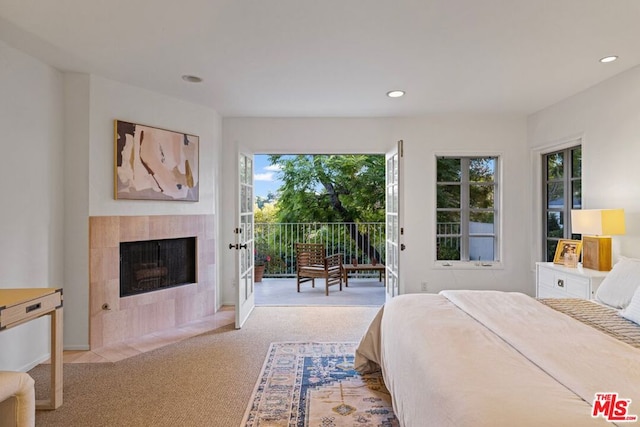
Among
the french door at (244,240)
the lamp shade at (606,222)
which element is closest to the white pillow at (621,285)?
the lamp shade at (606,222)

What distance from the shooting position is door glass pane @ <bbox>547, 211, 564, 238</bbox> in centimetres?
404

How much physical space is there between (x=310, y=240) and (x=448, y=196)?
9.92 ft

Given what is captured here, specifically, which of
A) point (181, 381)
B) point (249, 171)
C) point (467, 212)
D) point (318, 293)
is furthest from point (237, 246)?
point (467, 212)

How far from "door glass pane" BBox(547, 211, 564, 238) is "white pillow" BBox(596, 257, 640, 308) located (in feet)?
5.69

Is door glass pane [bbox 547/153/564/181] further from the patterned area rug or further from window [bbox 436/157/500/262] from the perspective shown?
the patterned area rug

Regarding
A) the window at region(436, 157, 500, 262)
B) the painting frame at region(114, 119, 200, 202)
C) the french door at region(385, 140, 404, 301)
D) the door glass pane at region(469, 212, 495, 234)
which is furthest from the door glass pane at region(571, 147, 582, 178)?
the painting frame at region(114, 119, 200, 202)

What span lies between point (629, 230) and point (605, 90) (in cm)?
130

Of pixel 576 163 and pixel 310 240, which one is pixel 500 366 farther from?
pixel 310 240

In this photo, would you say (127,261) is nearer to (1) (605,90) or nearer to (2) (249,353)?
(2) (249,353)

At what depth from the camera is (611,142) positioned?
3.13 m

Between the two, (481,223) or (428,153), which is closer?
(428,153)

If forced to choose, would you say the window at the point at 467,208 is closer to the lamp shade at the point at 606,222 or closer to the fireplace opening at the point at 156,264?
the lamp shade at the point at 606,222

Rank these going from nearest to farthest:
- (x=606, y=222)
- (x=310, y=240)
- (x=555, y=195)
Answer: (x=606, y=222) < (x=555, y=195) < (x=310, y=240)

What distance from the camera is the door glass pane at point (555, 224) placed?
4043mm
